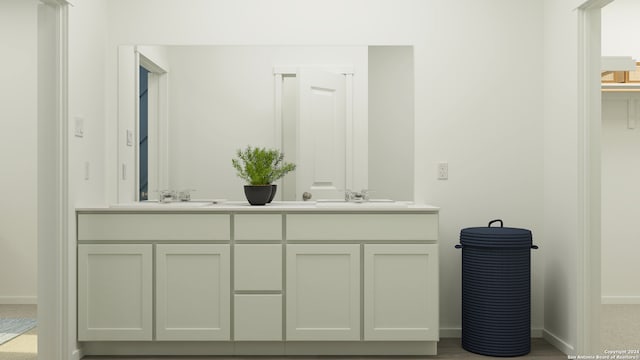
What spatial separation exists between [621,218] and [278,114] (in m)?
2.88

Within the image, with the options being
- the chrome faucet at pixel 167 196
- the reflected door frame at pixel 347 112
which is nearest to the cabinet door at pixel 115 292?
the chrome faucet at pixel 167 196

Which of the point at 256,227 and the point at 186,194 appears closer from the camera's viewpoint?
the point at 256,227

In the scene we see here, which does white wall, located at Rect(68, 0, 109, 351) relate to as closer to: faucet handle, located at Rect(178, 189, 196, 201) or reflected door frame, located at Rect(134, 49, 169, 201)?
reflected door frame, located at Rect(134, 49, 169, 201)

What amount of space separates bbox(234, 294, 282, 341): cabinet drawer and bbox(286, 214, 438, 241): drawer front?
36 cm

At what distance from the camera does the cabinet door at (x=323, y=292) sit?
128 inches

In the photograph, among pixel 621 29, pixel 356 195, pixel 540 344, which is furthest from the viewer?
pixel 621 29

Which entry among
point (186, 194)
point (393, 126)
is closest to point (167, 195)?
point (186, 194)

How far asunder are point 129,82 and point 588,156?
270 cm

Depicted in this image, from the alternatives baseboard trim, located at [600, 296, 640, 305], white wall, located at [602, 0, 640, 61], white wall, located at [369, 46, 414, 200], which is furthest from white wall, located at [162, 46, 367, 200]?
baseboard trim, located at [600, 296, 640, 305]

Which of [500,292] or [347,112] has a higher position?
[347,112]

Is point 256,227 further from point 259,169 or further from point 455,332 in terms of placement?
point 455,332

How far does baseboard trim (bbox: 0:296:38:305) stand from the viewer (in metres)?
4.74

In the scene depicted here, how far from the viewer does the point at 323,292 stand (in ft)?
10.7

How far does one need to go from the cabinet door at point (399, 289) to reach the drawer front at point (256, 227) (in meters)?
0.49
